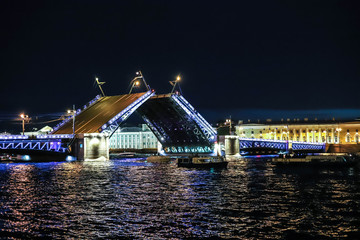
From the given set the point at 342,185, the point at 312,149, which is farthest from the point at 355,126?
the point at 342,185

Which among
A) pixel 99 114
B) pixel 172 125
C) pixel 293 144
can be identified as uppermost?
pixel 99 114

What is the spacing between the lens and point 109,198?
2520cm

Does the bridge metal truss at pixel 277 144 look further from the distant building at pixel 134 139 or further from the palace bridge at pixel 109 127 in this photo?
the distant building at pixel 134 139

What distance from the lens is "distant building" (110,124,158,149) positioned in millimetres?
147125

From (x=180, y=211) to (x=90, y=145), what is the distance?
46.9 meters

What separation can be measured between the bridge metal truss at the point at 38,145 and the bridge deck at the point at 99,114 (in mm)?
2865

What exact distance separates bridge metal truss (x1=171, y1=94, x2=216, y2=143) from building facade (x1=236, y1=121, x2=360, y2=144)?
178 feet

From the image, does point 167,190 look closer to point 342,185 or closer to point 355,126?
point 342,185

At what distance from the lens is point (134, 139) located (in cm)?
14912

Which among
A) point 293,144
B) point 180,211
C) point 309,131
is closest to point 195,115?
point 293,144

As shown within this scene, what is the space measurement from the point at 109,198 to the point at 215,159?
30.8m

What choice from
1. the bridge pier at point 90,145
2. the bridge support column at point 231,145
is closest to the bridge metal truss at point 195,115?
the bridge support column at point 231,145

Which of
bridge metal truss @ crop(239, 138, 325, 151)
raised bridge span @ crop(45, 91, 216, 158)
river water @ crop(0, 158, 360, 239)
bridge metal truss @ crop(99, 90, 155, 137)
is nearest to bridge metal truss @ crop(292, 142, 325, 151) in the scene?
bridge metal truss @ crop(239, 138, 325, 151)

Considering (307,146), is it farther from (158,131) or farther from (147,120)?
(147,120)
